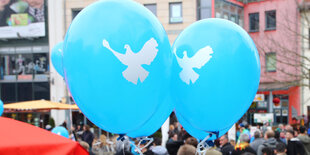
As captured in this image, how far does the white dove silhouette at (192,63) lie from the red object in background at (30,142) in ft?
4.14

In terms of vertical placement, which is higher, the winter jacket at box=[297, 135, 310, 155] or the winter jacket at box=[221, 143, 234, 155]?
the winter jacket at box=[221, 143, 234, 155]

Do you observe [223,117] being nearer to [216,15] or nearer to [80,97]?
[80,97]

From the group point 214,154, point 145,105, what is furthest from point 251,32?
point 145,105

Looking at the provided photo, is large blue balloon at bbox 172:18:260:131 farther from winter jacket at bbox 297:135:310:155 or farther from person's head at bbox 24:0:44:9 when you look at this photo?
person's head at bbox 24:0:44:9

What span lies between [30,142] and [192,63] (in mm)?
1670

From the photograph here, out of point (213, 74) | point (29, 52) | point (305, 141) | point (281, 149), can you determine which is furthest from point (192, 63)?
point (29, 52)

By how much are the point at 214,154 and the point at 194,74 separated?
185cm

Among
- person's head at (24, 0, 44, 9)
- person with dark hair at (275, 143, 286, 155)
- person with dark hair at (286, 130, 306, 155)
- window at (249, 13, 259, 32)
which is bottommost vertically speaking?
person with dark hair at (286, 130, 306, 155)

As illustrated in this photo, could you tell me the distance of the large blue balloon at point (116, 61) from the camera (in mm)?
3080

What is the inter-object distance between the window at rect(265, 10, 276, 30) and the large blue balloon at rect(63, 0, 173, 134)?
23.1 m

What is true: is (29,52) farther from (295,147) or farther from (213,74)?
(213,74)

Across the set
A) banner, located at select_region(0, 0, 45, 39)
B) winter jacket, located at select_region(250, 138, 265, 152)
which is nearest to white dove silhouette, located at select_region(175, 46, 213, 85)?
winter jacket, located at select_region(250, 138, 265, 152)

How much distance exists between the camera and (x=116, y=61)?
3084mm

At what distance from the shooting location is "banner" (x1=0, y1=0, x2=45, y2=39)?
2398 centimetres
